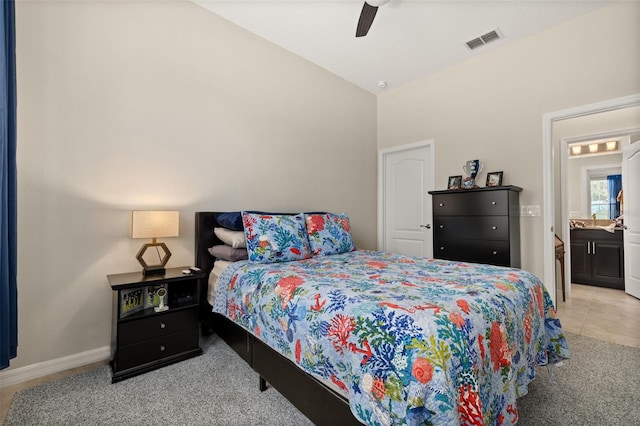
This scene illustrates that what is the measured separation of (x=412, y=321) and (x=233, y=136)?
2.50m

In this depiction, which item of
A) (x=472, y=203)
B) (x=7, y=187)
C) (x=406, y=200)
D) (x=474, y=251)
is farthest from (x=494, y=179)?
(x=7, y=187)

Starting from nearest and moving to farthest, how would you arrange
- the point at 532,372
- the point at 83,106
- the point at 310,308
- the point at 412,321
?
the point at 412,321
the point at 310,308
the point at 532,372
the point at 83,106

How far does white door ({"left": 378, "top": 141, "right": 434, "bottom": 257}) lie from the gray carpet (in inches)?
81.0

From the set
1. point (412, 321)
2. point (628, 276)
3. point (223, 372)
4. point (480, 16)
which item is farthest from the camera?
point (628, 276)

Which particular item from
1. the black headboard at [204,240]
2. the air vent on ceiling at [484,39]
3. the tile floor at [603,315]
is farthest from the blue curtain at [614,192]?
the black headboard at [204,240]

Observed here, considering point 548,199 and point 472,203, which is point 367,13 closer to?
point 472,203

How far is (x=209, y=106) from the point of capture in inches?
109

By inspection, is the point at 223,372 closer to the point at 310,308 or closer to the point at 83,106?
the point at 310,308

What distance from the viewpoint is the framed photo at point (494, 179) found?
3215 mm

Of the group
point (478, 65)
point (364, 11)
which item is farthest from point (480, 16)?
point (364, 11)

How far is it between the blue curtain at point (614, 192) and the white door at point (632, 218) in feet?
5.11

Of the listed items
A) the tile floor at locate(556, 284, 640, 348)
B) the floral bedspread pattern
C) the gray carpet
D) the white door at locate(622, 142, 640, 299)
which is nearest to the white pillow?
the floral bedspread pattern

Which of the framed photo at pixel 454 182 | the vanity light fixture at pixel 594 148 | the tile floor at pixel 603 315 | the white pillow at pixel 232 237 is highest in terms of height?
the vanity light fixture at pixel 594 148

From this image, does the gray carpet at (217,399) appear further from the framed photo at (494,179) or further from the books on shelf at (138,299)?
the framed photo at (494,179)
